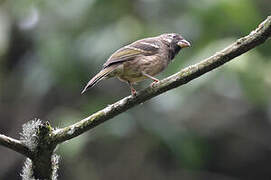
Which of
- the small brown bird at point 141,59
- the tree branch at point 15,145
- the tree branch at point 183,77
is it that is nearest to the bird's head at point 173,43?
the small brown bird at point 141,59

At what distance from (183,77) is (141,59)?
1421mm

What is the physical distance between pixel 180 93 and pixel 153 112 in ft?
2.33

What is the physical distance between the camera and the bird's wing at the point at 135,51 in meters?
4.30

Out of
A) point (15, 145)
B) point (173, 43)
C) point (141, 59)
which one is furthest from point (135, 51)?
point (15, 145)

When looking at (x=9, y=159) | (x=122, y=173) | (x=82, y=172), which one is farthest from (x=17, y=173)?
(x=122, y=173)

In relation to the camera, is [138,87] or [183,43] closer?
[183,43]

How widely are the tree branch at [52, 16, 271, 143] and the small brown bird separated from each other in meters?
1.01

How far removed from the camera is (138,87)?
6.10 metres

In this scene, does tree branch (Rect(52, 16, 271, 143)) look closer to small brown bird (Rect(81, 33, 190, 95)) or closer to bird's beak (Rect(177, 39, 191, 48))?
small brown bird (Rect(81, 33, 190, 95))

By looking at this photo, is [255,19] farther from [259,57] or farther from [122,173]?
[122,173]

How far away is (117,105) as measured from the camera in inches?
121

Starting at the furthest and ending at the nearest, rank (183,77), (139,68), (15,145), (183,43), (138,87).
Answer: (138,87) → (183,43) → (139,68) → (183,77) → (15,145)

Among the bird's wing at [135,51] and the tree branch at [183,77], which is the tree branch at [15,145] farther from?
the bird's wing at [135,51]

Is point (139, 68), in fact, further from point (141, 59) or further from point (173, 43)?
point (173, 43)
